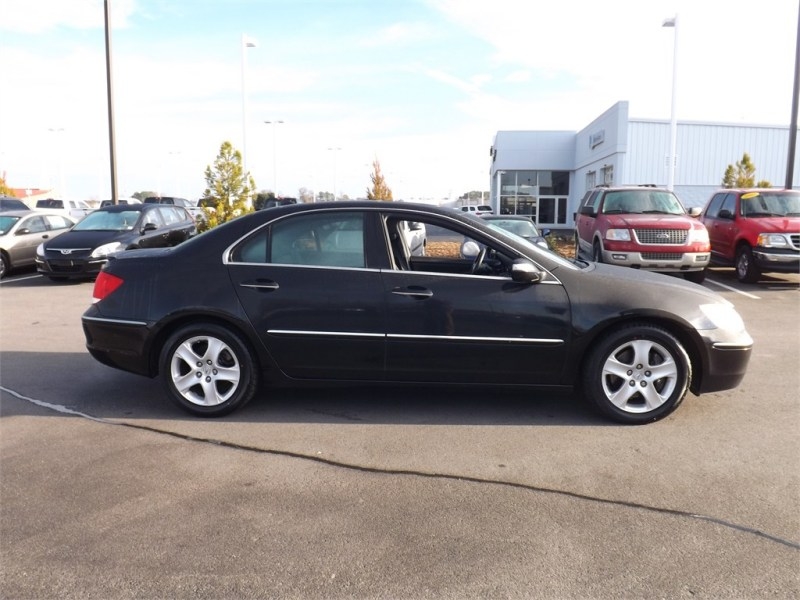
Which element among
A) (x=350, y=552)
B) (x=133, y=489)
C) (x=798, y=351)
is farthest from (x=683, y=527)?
(x=798, y=351)

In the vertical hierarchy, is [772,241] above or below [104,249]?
above

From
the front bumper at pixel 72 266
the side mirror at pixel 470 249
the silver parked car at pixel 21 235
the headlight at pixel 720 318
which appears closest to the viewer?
the headlight at pixel 720 318

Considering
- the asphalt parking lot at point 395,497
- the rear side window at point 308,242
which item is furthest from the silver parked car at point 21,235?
the rear side window at point 308,242

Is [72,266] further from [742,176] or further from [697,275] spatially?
[742,176]

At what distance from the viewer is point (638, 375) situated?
15.7ft

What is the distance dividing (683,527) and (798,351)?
494 centimetres

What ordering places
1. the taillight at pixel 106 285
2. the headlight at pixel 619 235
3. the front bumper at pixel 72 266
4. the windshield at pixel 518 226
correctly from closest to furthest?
1. the taillight at pixel 106 285
2. the headlight at pixel 619 235
3. the front bumper at pixel 72 266
4. the windshield at pixel 518 226

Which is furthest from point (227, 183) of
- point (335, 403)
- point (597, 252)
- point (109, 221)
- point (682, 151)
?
point (682, 151)

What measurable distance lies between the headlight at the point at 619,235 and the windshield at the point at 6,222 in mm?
12482

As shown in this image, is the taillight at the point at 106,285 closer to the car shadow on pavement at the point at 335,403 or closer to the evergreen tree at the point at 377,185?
the car shadow on pavement at the point at 335,403

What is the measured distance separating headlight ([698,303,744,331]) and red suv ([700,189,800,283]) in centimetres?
855

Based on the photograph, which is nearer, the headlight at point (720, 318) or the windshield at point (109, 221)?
the headlight at point (720, 318)

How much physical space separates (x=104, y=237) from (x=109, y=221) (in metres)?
0.99

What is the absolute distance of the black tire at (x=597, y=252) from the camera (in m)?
12.7
